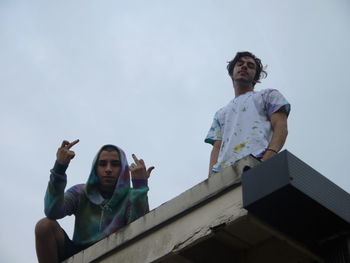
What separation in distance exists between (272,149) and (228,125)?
840mm

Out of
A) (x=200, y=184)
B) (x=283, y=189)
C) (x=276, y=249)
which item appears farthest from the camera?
(x=200, y=184)

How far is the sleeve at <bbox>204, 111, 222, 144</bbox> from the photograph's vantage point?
24.2 feet

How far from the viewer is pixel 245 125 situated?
698cm

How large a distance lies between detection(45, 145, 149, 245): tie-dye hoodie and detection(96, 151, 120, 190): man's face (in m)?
0.09

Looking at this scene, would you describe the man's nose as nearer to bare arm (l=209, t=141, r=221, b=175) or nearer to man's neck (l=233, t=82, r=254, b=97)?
bare arm (l=209, t=141, r=221, b=175)

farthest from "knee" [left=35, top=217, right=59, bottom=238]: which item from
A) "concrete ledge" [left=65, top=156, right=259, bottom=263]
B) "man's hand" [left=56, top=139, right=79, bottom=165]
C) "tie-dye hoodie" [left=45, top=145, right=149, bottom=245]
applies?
"concrete ledge" [left=65, top=156, right=259, bottom=263]

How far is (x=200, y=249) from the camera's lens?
4.89m

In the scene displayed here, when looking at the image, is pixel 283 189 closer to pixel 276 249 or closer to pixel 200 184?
pixel 276 249

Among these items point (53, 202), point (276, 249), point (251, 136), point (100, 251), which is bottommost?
point (276, 249)

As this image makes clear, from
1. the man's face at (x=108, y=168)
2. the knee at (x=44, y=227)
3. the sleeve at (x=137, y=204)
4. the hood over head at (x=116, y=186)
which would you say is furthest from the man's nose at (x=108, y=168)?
the knee at (x=44, y=227)

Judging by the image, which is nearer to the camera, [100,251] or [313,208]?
[313,208]

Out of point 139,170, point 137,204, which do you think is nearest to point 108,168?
point 139,170

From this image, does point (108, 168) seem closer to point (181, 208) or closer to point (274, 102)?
point (274, 102)

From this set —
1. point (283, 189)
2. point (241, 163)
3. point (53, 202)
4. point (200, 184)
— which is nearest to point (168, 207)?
point (200, 184)
